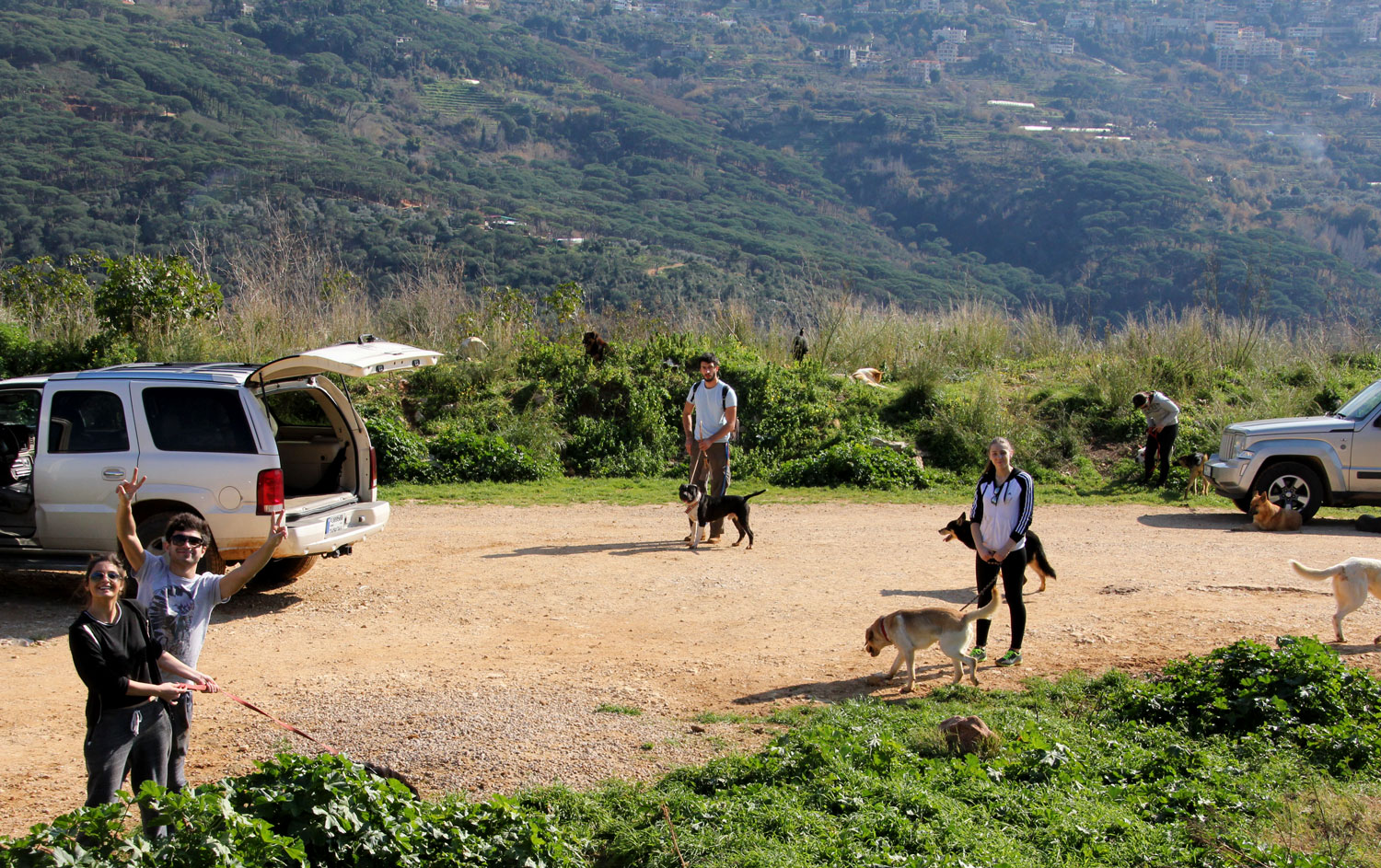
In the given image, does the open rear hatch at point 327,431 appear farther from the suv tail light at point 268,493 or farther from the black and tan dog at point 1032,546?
the black and tan dog at point 1032,546

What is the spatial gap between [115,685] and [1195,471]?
44.9ft

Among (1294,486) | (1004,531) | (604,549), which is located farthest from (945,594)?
(1294,486)

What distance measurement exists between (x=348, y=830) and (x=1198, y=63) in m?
160

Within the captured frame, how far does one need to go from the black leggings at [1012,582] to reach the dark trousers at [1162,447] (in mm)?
8832

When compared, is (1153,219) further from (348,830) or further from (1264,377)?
(348,830)

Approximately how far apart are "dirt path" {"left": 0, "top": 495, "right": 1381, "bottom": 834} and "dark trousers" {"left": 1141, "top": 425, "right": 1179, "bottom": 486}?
9.37ft

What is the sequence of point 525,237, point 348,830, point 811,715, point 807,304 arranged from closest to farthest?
point 348,830 → point 811,715 → point 807,304 → point 525,237

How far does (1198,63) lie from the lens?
5551 inches

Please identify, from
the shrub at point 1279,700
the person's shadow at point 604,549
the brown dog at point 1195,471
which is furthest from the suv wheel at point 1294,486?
the shrub at point 1279,700

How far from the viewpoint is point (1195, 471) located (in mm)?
14703

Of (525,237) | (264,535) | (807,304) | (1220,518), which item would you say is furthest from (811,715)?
(525,237)

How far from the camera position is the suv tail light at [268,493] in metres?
8.41

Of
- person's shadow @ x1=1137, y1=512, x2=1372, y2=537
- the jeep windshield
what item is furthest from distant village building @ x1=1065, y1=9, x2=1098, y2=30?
person's shadow @ x1=1137, y1=512, x2=1372, y2=537

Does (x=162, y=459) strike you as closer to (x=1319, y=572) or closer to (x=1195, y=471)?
(x=1319, y=572)
